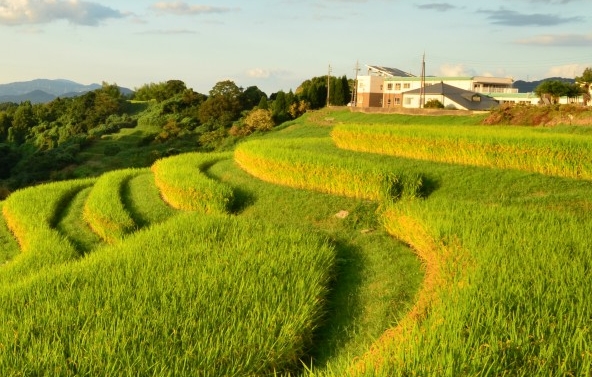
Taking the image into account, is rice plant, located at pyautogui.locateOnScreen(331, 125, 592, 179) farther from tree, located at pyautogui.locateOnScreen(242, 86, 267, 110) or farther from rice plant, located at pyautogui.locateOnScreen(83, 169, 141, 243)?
tree, located at pyautogui.locateOnScreen(242, 86, 267, 110)

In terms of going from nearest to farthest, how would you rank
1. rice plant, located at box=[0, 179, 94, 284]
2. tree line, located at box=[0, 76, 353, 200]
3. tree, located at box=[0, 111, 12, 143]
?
1. rice plant, located at box=[0, 179, 94, 284]
2. tree line, located at box=[0, 76, 353, 200]
3. tree, located at box=[0, 111, 12, 143]

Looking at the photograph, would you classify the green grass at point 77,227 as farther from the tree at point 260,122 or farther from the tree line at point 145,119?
the tree at point 260,122

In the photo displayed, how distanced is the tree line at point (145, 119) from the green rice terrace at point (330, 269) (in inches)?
1049

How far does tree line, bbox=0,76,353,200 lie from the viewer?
39.6m

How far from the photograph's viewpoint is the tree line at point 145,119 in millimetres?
39562

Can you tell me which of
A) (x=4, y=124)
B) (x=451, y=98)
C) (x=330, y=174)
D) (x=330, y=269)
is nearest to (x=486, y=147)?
(x=330, y=174)

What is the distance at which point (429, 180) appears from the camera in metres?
10.6

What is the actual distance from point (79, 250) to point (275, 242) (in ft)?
17.1

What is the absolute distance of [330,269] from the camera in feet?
23.0

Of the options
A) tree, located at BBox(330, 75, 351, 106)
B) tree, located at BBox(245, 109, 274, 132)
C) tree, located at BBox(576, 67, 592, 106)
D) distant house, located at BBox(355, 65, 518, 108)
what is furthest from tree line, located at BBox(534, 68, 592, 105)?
tree, located at BBox(245, 109, 274, 132)

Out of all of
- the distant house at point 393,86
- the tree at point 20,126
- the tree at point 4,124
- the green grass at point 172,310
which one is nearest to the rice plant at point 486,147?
the green grass at point 172,310

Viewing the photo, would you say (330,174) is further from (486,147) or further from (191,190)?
(486,147)

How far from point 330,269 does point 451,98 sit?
4204 centimetres

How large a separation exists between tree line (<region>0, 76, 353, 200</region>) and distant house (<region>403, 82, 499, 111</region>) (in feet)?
20.5
